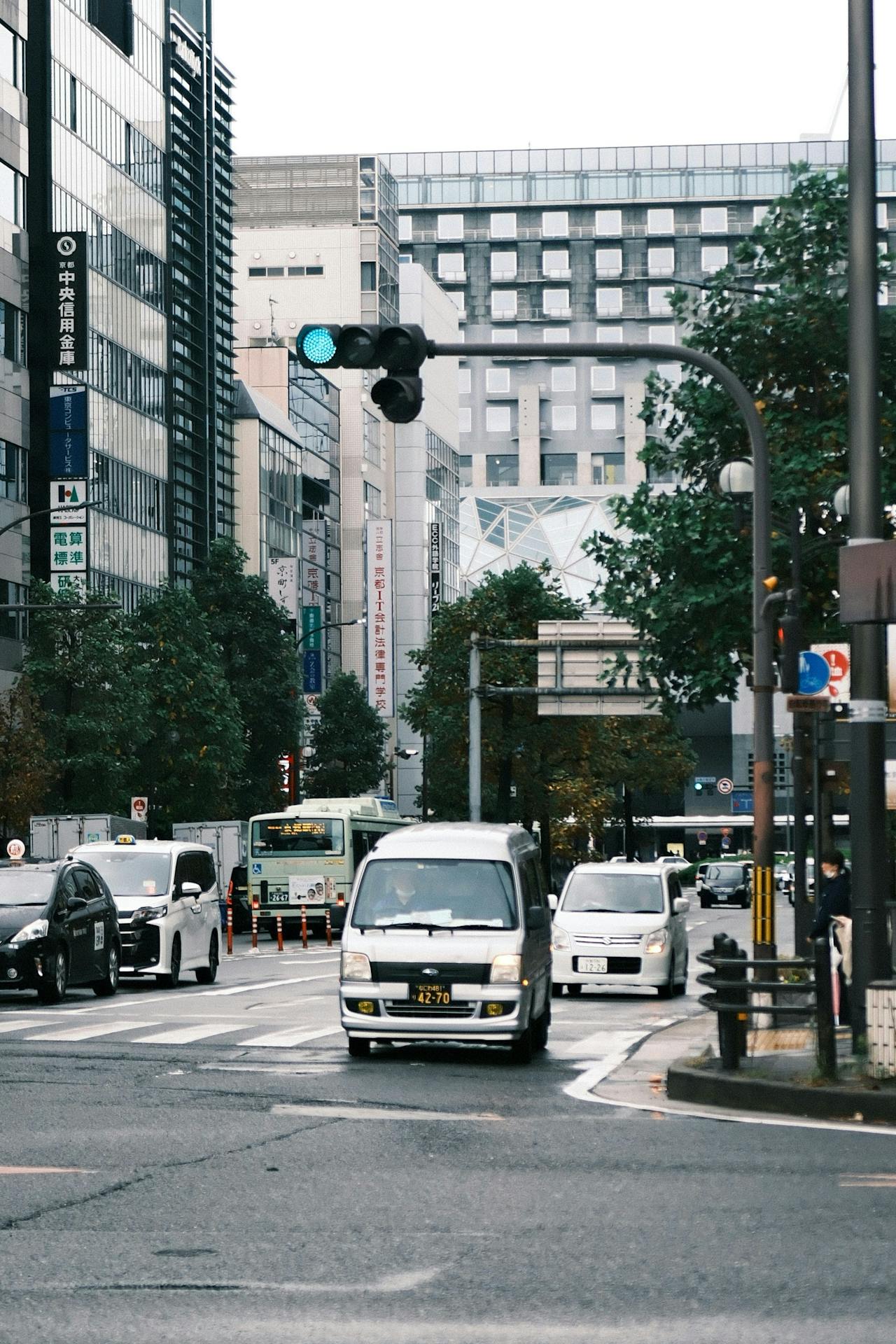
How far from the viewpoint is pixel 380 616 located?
116812mm

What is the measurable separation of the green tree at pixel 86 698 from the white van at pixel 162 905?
21.7 m

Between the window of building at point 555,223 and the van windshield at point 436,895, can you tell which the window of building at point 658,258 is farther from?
the van windshield at point 436,895

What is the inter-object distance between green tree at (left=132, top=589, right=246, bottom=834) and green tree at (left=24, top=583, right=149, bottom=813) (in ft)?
8.02

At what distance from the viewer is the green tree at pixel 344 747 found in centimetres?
9650

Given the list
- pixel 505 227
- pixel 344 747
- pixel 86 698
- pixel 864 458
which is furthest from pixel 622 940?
pixel 505 227

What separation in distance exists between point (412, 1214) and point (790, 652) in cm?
987

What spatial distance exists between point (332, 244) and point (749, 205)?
47227mm

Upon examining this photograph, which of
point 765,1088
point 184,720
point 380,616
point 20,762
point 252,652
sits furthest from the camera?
point 380,616

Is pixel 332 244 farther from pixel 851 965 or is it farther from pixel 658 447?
pixel 851 965

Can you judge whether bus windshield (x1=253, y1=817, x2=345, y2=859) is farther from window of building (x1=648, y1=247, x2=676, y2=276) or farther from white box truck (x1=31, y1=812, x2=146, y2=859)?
window of building (x1=648, y1=247, x2=676, y2=276)

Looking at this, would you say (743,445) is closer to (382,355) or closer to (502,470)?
(382,355)

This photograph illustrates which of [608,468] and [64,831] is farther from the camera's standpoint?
[608,468]

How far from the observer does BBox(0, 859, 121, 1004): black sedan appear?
24.3 m

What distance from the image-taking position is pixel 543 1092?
15875 millimetres
